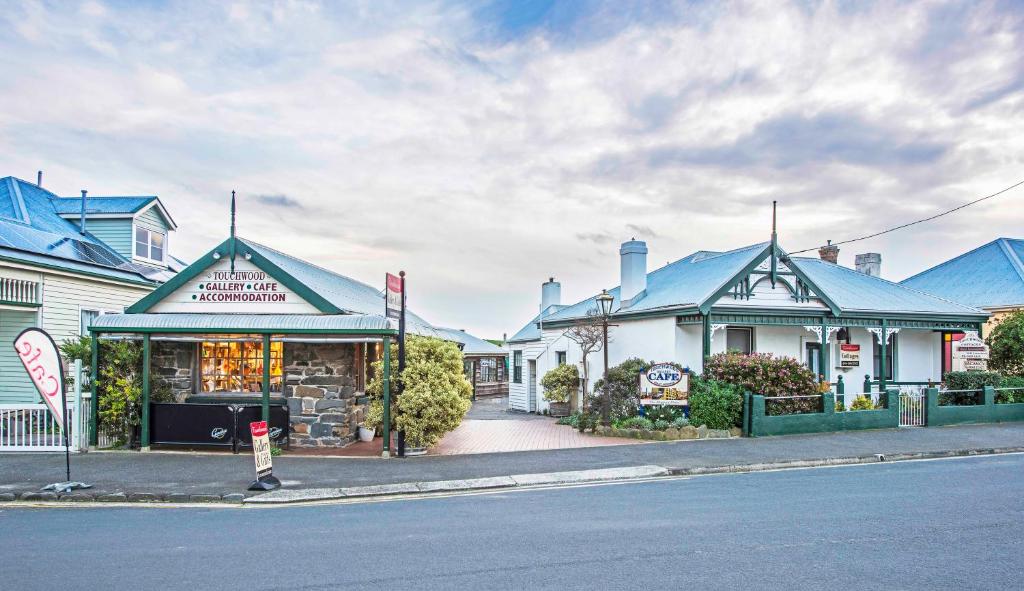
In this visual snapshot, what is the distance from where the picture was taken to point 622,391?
18812 mm

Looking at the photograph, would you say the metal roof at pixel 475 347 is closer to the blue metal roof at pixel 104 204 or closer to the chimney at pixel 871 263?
the blue metal roof at pixel 104 204

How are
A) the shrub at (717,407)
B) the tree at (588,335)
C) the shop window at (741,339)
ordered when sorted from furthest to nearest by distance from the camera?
the tree at (588,335) < the shop window at (741,339) < the shrub at (717,407)

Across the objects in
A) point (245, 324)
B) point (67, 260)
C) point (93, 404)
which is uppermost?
point (67, 260)

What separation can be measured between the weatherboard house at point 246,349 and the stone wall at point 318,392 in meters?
0.02

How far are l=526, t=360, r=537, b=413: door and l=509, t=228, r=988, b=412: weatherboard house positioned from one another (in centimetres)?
176

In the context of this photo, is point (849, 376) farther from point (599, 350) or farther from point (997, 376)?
point (599, 350)

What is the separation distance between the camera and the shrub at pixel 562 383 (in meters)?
24.0

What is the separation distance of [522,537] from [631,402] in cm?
1122

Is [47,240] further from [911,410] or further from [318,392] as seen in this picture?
[911,410]

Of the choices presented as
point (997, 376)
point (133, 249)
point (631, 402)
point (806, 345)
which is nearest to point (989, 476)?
point (631, 402)

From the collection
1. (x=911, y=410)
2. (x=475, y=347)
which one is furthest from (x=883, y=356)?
(x=475, y=347)

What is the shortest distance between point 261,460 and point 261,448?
185mm

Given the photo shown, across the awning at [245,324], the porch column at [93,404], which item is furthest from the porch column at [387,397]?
the porch column at [93,404]

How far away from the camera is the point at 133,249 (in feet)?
76.8
